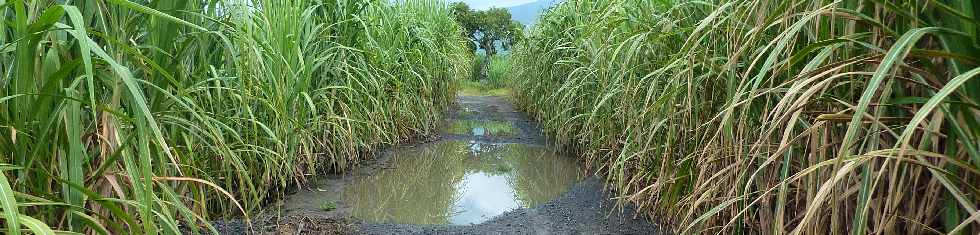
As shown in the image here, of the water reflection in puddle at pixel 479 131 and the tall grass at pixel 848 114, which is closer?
the tall grass at pixel 848 114

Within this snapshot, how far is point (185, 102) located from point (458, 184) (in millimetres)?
2551

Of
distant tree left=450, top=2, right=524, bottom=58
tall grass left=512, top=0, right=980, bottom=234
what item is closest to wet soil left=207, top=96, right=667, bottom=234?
tall grass left=512, top=0, right=980, bottom=234

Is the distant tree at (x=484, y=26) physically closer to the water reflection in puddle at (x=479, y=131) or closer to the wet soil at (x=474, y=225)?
the water reflection in puddle at (x=479, y=131)

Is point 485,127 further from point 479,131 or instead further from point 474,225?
point 474,225

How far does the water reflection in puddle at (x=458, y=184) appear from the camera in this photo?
362cm

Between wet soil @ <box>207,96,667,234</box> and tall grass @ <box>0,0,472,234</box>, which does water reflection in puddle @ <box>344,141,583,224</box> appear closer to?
wet soil @ <box>207,96,667,234</box>

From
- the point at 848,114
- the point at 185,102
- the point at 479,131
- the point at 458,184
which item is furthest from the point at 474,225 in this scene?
the point at 479,131

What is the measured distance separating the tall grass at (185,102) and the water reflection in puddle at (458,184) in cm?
27

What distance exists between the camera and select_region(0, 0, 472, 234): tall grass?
123 centimetres

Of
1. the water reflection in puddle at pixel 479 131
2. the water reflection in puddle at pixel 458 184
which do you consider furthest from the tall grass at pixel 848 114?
the water reflection in puddle at pixel 479 131

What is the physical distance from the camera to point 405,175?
4.53 metres

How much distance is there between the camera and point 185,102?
2102 mm

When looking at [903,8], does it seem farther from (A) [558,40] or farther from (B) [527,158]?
(B) [527,158]

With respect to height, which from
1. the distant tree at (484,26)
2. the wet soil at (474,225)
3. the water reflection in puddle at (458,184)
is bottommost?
the water reflection in puddle at (458,184)
